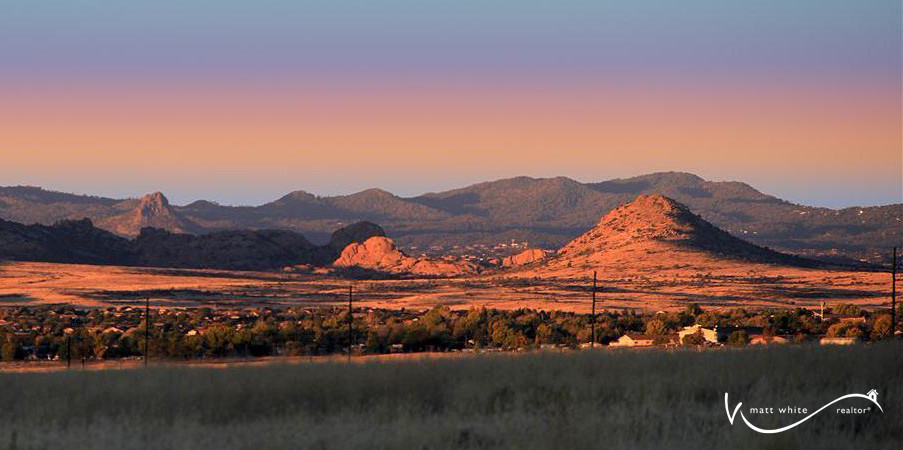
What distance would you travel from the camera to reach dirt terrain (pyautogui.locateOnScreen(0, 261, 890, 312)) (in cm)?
8050

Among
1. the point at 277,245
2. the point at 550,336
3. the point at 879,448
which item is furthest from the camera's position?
the point at 277,245

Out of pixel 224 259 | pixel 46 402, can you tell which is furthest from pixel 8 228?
pixel 46 402

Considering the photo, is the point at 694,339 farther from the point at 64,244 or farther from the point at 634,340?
the point at 64,244

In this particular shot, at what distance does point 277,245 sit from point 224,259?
6.74m

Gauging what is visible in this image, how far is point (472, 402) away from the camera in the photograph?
15914 millimetres

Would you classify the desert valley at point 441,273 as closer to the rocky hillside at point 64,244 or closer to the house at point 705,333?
the rocky hillside at point 64,244

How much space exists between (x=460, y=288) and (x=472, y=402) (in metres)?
84.5

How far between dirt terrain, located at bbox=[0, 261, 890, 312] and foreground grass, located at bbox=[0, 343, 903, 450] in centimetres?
5395

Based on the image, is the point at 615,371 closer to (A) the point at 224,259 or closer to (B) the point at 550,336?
(B) the point at 550,336

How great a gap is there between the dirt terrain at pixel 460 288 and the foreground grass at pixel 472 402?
177 ft

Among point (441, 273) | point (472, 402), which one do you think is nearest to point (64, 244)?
point (441, 273)

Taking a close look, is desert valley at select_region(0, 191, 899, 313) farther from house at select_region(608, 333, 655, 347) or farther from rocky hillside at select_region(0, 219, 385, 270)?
house at select_region(608, 333, 655, 347)

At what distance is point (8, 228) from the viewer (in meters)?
123
